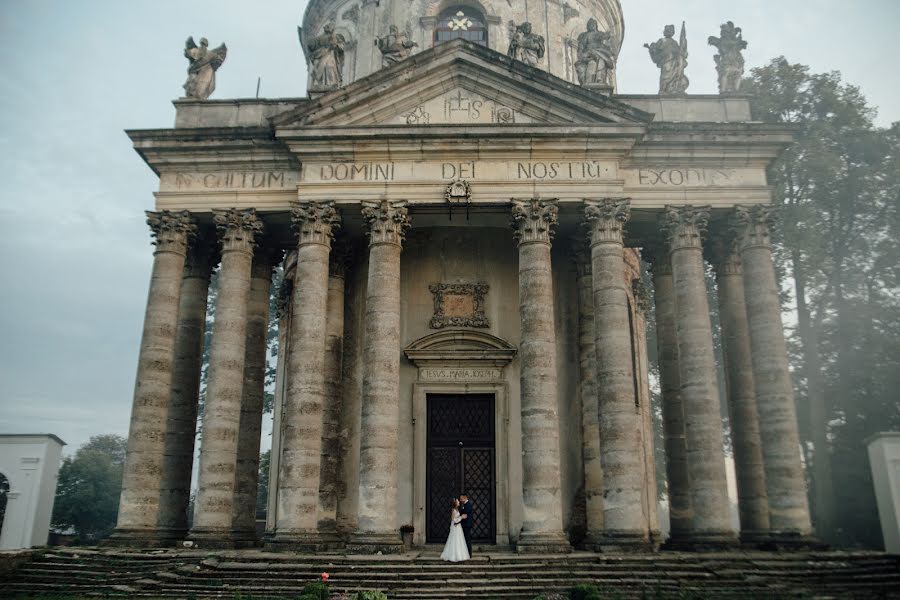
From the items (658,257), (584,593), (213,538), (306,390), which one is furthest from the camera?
(658,257)

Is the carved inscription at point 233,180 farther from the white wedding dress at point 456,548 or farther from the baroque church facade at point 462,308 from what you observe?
the white wedding dress at point 456,548

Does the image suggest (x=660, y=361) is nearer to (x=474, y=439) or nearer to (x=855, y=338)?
(x=474, y=439)

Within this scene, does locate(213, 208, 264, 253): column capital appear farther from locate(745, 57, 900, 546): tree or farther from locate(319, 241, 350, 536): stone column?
locate(745, 57, 900, 546): tree

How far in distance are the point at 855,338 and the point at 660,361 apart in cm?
1309

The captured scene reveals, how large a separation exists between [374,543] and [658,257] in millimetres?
12050

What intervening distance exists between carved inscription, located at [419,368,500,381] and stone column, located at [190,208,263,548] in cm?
530

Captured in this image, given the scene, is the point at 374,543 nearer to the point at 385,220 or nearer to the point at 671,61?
the point at 385,220

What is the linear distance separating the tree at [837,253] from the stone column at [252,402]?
20706 mm

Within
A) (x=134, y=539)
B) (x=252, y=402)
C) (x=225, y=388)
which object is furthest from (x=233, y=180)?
(x=134, y=539)

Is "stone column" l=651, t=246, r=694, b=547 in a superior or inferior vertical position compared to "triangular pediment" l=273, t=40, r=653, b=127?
inferior

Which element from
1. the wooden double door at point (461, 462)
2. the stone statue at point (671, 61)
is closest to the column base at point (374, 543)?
the wooden double door at point (461, 462)

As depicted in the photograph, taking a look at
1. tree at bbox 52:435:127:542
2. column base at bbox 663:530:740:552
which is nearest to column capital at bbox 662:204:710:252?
column base at bbox 663:530:740:552

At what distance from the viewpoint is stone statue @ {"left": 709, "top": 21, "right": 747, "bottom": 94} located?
22266 mm

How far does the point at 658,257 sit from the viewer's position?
75.5 ft
